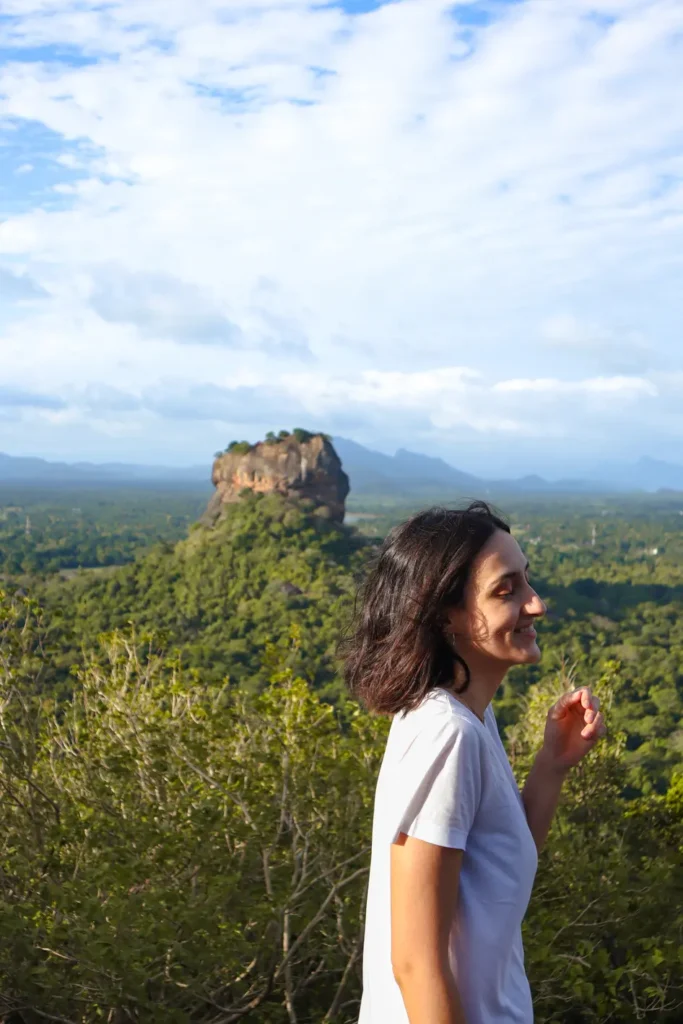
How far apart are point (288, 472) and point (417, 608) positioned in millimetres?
35548

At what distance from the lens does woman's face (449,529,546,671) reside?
5.00 ft

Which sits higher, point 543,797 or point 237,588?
point 543,797

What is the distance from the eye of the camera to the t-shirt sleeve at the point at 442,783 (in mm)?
1280

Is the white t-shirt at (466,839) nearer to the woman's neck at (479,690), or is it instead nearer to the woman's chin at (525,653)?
the woman's neck at (479,690)

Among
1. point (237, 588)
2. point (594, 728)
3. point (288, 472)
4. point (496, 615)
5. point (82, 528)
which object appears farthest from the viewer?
point (82, 528)

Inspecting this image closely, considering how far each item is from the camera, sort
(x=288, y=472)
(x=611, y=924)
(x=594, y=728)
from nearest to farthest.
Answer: (x=594, y=728), (x=611, y=924), (x=288, y=472)

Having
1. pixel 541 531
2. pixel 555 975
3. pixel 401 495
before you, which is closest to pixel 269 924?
pixel 555 975

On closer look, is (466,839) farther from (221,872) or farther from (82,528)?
(82,528)

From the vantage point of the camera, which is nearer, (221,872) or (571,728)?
(571,728)

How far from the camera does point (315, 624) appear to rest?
2562 centimetres

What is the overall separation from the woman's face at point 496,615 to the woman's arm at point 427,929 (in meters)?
0.38

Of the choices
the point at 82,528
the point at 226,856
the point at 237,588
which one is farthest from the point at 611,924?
the point at 82,528

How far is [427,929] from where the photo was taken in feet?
4.15

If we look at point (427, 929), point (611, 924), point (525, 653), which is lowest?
point (611, 924)
